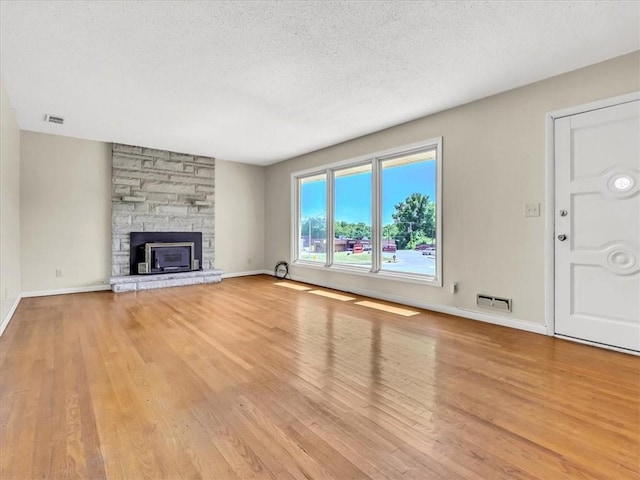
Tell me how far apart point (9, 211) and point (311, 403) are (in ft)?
14.1

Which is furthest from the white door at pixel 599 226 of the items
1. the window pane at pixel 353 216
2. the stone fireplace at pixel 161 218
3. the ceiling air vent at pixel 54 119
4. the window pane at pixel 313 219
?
the ceiling air vent at pixel 54 119

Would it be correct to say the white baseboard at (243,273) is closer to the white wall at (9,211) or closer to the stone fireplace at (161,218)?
the stone fireplace at (161,218)

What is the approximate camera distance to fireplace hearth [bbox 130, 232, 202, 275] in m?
5.86

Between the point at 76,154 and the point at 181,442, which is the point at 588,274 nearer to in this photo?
the point at 181,442

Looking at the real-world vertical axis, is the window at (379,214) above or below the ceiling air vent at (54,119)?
below

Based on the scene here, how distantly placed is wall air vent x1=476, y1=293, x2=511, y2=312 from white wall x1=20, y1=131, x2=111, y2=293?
5833 mm

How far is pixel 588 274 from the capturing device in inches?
115

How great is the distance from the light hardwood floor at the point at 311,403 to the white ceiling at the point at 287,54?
246cm

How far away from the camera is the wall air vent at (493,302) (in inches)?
135

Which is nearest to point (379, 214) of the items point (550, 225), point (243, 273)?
point (550, 225)

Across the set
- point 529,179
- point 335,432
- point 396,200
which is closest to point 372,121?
point 396,200

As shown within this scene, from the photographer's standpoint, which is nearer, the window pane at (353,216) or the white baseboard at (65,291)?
the white baseboard at (65,291)

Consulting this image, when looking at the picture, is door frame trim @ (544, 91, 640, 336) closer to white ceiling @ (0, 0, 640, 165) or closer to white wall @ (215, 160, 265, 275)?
white ceiling @ (0, 0, 640, 165)

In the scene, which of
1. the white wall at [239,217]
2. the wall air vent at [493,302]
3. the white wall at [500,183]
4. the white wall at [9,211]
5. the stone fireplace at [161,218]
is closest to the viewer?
the white wall at [500,183]
